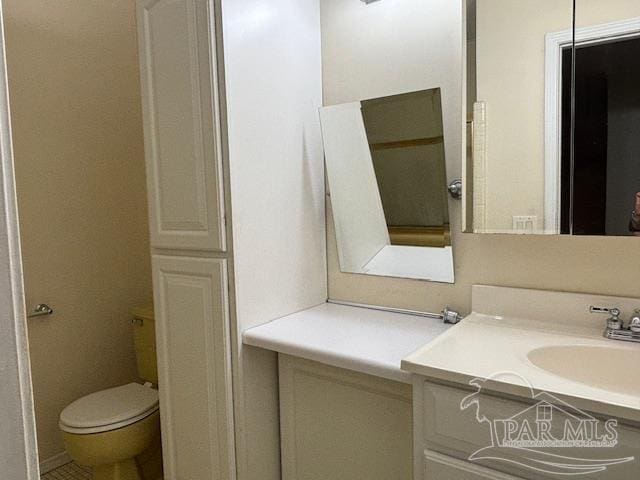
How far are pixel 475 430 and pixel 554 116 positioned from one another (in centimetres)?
83

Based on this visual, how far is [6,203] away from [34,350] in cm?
198

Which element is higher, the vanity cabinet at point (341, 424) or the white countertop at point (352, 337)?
the white countertop at point (352, 337)

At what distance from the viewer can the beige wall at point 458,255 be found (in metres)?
1.26

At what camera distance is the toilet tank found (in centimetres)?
215

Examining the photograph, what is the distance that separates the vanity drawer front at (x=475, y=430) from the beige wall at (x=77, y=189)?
182 cm

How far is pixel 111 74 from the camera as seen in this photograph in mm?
2350

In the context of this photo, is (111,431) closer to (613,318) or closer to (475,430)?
(475,430)

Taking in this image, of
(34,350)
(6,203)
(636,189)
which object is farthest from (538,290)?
(34,350)

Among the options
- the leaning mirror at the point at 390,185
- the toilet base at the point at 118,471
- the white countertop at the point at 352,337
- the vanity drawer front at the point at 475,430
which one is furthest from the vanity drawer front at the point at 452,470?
the toilet base at the point at 118,471

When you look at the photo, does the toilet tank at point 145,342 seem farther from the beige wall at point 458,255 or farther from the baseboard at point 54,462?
the beige wall at point 458,255

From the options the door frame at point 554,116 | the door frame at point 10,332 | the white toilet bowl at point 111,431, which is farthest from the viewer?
the white toilet bowl at point 111,431

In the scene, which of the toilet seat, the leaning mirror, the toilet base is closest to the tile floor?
the toilet base

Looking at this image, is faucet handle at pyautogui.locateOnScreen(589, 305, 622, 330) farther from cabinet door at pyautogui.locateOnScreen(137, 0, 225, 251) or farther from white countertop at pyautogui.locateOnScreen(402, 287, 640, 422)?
cabinet door at pyautogui.locateOnScreen(137, 0, 225, 251)

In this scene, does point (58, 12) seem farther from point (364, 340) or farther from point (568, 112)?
point (568, 112)
